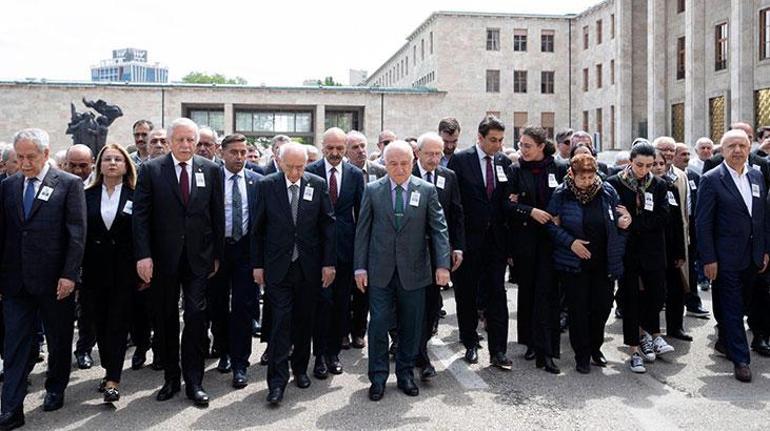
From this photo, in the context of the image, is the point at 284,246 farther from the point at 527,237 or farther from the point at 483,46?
the point at 483,46

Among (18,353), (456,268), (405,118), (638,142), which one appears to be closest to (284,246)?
(456,268)

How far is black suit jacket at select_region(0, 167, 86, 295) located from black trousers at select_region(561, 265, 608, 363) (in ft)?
14.4

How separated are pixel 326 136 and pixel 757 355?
498cm

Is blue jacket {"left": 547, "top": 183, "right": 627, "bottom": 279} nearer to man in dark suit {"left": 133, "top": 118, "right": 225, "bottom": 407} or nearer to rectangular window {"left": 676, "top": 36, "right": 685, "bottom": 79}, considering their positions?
man in dark suit {"left": 133, "top": 118, "right": 225, "bottom": 407}

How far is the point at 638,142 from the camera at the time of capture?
7102mm

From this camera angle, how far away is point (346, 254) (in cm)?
691

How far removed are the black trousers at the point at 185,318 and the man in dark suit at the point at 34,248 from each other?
707 mm

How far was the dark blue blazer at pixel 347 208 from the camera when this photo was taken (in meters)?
6.90

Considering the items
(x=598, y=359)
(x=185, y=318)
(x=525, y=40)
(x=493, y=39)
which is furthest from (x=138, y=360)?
(x=525, y=40)

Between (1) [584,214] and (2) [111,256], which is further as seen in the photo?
(1) [584,214]

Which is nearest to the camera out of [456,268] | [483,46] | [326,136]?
[456,268]

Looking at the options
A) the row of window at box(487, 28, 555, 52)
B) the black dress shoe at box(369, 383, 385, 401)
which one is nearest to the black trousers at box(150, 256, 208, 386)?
the black dress shoe at box(369, 383, 385, 401)

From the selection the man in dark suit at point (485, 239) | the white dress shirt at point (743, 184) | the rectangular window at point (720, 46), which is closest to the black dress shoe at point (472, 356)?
the man in dark suit at point (485, 239)

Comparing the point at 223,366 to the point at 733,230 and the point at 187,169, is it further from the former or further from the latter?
the point at 733,230
